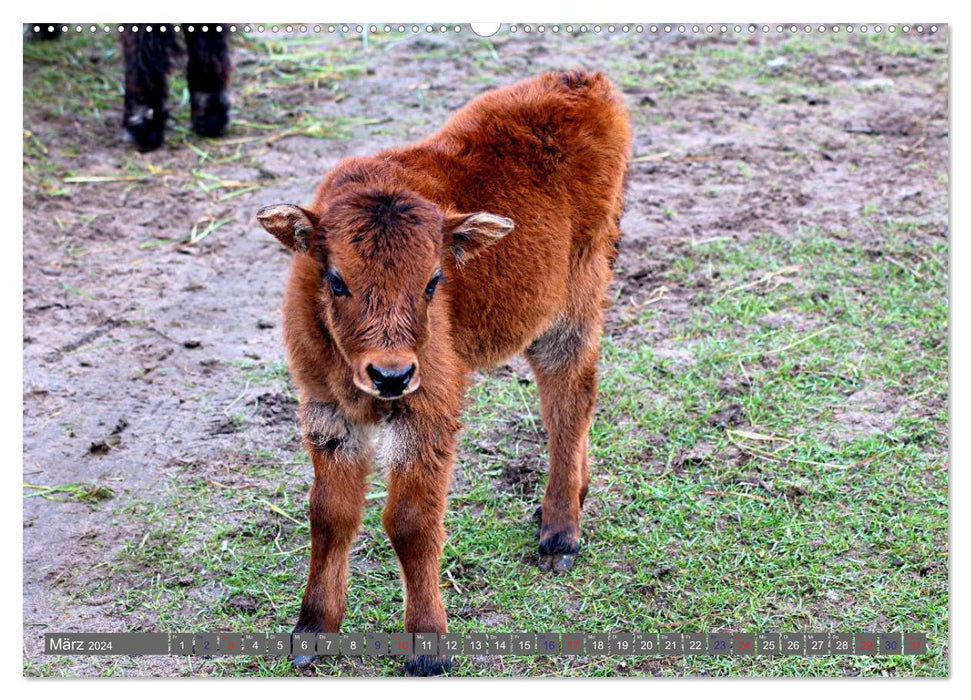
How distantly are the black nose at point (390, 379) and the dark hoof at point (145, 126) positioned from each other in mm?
5114

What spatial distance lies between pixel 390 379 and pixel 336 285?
0.44m

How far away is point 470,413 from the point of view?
6.04 meters

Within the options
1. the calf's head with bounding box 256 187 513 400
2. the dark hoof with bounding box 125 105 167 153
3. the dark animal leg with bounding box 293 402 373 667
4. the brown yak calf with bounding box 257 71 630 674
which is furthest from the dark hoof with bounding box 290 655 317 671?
the dark hoof with bounding box 125 105 167 153

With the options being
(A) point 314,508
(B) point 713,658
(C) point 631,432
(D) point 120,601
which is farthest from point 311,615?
(C) point 631,432

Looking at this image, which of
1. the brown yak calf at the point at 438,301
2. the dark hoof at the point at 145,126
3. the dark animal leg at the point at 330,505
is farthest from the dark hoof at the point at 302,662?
the dark hoof at the point at 145,126

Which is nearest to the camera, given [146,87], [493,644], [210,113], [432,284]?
[432,284]

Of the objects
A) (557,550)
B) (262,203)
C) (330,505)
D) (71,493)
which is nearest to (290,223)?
(330,505)

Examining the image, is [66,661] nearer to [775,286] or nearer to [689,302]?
[689,302]

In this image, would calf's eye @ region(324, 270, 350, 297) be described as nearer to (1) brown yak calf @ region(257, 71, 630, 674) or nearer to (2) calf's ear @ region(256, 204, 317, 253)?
(1) brown yak calf @ region(257, 71, 630, 674)

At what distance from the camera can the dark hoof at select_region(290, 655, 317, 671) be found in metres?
4.36

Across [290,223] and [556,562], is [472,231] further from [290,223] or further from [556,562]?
[556,562]

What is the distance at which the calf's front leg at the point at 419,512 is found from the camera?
165 inches

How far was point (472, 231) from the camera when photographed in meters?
4.20

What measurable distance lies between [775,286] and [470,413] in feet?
6.68
